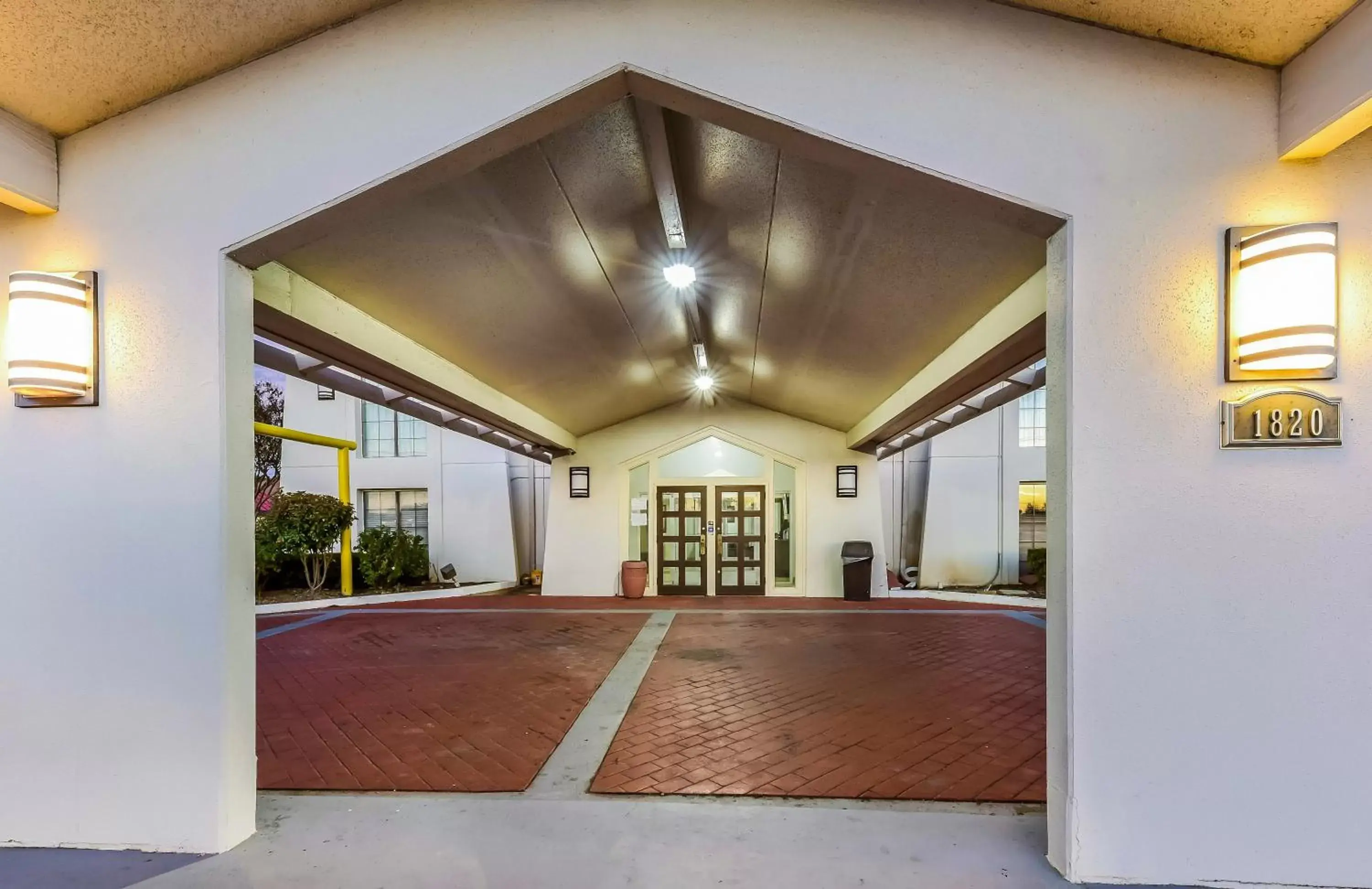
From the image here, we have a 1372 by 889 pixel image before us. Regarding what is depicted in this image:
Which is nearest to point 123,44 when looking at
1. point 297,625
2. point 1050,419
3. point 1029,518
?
point 1050,419

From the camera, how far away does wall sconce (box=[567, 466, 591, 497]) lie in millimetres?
11070

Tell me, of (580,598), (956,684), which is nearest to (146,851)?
(956,684)

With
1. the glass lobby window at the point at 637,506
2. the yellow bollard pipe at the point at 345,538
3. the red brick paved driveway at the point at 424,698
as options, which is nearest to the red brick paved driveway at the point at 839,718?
the red brick paved driveway at the point at 424,698

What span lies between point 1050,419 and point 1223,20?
1537 millimetres

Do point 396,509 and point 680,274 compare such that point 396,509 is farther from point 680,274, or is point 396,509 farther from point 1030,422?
point 1030,422

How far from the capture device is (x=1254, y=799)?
2.29 metres

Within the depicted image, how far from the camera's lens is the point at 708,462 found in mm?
11258

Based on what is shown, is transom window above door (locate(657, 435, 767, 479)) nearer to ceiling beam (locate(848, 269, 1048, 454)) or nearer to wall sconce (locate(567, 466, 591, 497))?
wall sconce (locate(567, 466, 591, 497))

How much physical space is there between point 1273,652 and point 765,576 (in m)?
8.82

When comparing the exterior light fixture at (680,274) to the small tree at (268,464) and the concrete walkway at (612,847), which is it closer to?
the concrete walkway at (612,847)

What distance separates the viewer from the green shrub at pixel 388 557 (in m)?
11.3

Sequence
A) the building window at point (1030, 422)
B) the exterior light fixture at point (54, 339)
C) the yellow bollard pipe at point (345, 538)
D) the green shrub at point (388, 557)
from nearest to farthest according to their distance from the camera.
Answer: the exterior light fixture at point (54, 339) → the yellow bollard pipe at point (345, 538) → the green shrub at point (388, 557) → the building window at point (1030, 422)

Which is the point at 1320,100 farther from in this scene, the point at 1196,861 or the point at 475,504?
the point at 475,504

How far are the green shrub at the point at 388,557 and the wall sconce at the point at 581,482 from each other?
11.9ft
